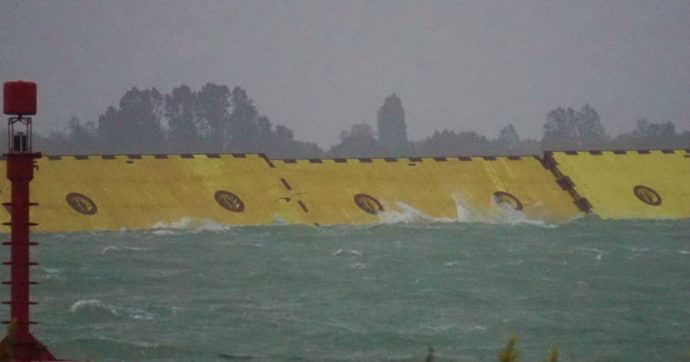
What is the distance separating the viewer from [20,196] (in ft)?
44.6

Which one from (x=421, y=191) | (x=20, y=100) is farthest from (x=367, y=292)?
(x=20, y=100)

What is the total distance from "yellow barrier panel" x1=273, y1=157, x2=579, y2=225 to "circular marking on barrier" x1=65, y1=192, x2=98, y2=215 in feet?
19.3

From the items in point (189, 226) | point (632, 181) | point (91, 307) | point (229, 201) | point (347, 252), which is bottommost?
point (91, 307)

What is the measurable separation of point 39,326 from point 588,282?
11.9m

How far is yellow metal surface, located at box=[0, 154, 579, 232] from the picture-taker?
1676 inches

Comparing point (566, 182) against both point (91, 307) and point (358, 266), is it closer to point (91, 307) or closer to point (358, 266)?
point (358, 266)

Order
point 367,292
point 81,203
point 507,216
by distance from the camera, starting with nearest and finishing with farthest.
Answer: point 367,292 < point 81,203 < point 507,216

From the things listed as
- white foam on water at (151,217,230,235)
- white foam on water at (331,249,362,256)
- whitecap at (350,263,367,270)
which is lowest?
whitecap at (350,263,367,270)

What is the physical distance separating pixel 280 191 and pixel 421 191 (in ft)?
14.0

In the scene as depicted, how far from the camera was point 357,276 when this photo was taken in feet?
106

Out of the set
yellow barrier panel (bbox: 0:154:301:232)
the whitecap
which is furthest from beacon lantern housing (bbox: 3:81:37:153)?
yellow barrier panel (bbox: 0:154:301:232)

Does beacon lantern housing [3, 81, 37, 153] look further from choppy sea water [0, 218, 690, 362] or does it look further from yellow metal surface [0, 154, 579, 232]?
yellow metal surface [0, 154, 579, 232]

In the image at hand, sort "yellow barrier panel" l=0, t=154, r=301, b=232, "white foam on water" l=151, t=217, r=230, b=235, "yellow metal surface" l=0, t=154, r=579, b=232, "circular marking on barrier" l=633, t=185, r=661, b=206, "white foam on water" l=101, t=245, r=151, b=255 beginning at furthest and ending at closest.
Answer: "circular marking on barrier" l=633, t=185, r=661, b=206
"yellow metal surface" l=0, t=154, r=579, b=232
"white foam on water" l=151, t=217, r=230, b=235
"yellow barrier panel" l=0, t=154, r=301, b=232
"white foam on water" l=101, t=245, r=151, b=255

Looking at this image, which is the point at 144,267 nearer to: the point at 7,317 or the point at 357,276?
the point at 357,276
